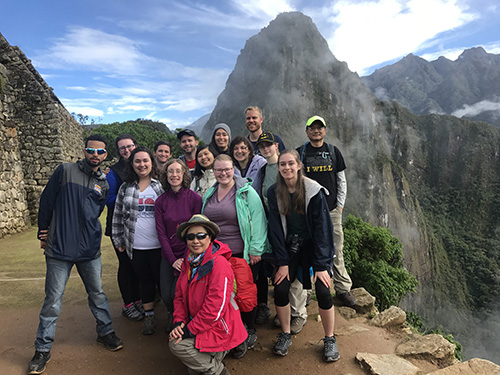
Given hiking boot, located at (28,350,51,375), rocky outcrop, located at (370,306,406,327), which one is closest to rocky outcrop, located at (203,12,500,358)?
rocky outcrop, located at (370,306,406,327)

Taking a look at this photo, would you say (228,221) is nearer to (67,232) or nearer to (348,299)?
(67,232)

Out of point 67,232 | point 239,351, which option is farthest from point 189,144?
point 239,351

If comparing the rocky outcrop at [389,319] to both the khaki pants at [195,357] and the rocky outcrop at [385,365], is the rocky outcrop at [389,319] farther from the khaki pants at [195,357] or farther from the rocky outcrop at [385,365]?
the khaki pants at [195,357]

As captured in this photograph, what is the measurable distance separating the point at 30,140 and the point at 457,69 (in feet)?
580

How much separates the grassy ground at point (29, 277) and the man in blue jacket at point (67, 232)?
5.38 feet

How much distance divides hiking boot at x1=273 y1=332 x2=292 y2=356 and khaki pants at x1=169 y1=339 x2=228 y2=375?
0.69 m

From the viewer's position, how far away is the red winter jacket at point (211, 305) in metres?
2.42

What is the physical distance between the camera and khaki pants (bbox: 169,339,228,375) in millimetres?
2357

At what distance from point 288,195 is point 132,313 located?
8.26 feet

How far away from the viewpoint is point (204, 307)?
95.9 inches

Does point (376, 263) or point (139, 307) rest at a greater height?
point (139, 307)

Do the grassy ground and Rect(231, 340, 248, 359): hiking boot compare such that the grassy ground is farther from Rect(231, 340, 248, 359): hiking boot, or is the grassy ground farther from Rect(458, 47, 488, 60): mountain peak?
Rect(458, 47, 488, 60): mountain peak

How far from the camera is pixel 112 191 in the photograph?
11.7 feet

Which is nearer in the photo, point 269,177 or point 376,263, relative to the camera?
point 269,177
